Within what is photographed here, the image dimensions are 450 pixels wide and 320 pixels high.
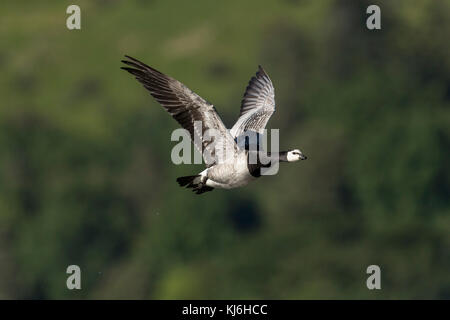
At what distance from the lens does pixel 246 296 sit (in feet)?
218

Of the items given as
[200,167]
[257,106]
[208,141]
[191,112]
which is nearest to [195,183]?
[208,141]

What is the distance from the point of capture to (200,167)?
84375mm

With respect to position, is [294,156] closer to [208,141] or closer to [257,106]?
[208,141]

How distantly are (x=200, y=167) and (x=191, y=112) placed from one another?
2412 inches

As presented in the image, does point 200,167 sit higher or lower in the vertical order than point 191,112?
higher

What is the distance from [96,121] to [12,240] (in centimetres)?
1462

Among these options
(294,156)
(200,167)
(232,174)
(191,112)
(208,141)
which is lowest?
(232,174)

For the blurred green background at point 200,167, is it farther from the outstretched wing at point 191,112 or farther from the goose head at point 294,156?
the goose head at point 294,156

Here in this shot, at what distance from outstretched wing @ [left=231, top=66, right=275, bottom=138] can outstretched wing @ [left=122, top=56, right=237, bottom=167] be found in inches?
84.5

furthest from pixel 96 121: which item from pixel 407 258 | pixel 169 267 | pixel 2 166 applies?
pixel 407 258

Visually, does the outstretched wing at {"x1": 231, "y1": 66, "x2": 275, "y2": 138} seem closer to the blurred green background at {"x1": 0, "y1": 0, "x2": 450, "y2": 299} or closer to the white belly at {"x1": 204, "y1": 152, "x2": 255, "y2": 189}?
the white belly at {"x1": 204, "y1": 152, "x2": 255, "y2": 189}

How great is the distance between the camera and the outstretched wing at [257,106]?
25.9 meters

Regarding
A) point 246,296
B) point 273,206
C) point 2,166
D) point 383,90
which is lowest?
point 246,296

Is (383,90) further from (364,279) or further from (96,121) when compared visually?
(364,279)
